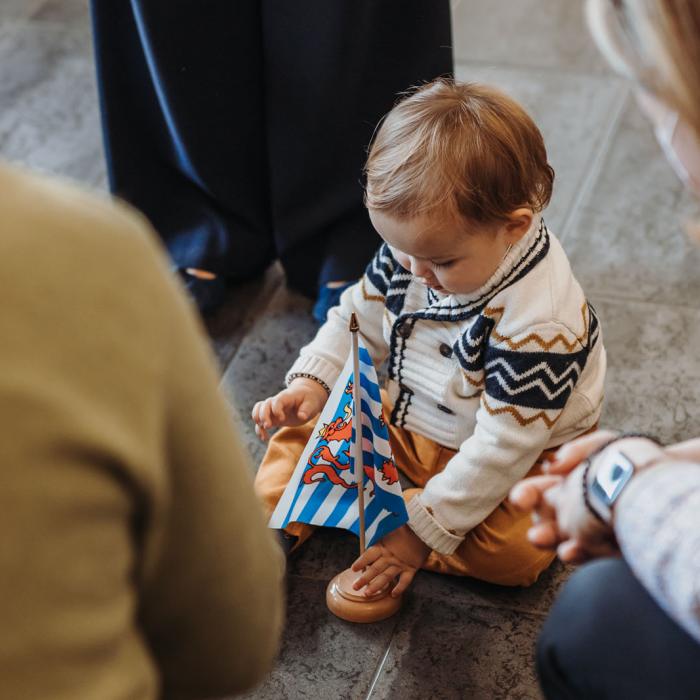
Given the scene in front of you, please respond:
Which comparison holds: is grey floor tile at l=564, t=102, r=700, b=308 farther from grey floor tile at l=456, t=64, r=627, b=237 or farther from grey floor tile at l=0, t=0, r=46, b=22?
grey floor tile at l=0, t=0, r=46, b=22

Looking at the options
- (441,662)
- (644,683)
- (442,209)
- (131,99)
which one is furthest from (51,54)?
(644,683)

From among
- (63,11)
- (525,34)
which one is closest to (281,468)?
(525,34)

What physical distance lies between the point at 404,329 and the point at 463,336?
0.34 ft

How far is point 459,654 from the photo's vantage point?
130cm

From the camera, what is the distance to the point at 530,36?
2.45 m

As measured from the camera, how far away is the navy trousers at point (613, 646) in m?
0.85

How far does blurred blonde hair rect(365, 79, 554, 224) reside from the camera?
45.3 inches

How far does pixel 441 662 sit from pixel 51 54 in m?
1.89

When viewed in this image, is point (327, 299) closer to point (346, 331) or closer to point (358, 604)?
point (346, 331)

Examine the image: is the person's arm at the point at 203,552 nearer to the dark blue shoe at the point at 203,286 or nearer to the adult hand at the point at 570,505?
the adult hand at the point at 570,505

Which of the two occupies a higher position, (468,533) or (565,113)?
(565,113)

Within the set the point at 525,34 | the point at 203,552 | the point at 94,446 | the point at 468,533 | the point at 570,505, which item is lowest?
the point at 468,533

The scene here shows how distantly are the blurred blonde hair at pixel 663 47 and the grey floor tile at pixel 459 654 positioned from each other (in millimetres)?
733

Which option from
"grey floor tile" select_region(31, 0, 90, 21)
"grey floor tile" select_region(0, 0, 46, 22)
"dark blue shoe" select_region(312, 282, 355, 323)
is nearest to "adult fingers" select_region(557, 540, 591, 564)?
"dark blue shoe" select_region(312, 282, 355, 323)
